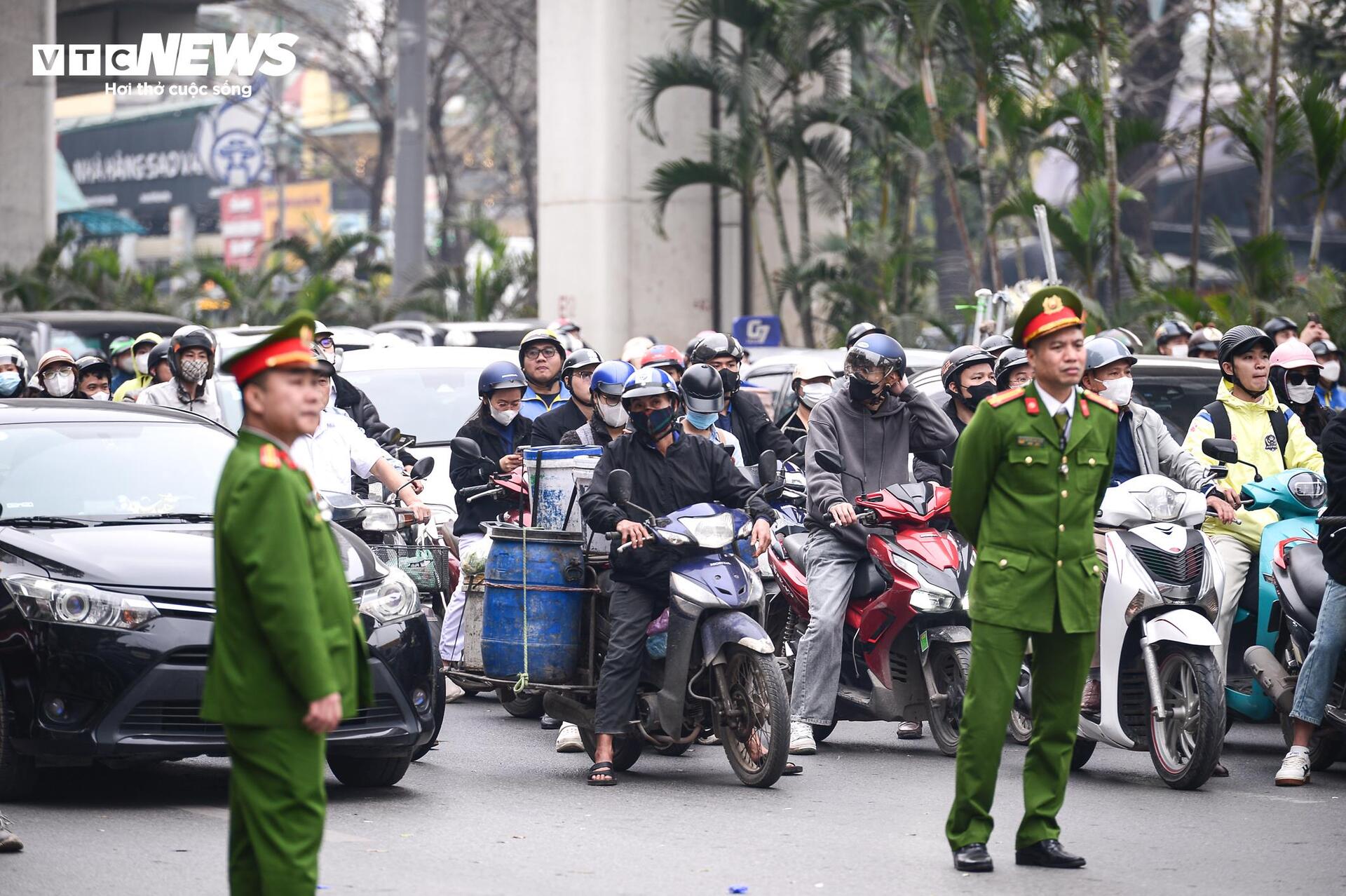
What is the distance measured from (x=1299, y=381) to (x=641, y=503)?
4183mm

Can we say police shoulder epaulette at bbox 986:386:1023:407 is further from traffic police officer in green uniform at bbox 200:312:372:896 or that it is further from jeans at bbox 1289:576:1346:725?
traffic police officer in green uniform at bbox 200:312:372:896

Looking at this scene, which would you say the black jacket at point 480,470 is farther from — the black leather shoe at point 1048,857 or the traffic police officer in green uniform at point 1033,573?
the black leather shoe at point 1048,857

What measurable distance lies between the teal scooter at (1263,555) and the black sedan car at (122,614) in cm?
370

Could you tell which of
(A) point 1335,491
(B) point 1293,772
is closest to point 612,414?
(A) point 1335,491

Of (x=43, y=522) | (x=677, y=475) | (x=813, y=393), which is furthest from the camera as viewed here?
(x=813, y=393)

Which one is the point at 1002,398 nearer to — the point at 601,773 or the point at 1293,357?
the point at 601,773

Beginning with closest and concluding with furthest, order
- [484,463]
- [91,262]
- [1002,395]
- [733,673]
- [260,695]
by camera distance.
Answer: [260,695], [1002,395], [733,673], [484,463], [91,262]

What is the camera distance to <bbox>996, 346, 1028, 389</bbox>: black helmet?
970 cm

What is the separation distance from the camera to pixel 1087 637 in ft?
22.9

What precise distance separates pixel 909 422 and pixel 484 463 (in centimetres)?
240

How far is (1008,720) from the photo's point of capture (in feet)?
22.7

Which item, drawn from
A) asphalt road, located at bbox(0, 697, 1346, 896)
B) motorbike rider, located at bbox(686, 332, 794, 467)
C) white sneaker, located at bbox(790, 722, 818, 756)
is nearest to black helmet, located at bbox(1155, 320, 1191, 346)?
motorbike rider, located at bbox(686, 332, 794, 467)

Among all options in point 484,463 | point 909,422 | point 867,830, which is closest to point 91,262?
point 484,463

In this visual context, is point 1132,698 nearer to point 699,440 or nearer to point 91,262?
point 699,440
